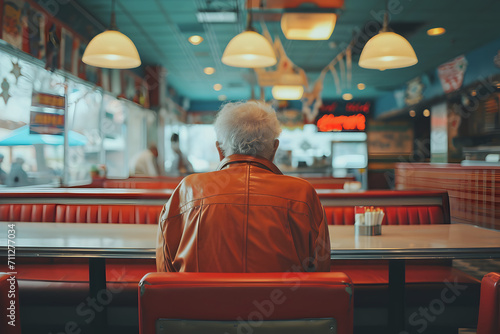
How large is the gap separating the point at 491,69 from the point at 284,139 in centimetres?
798

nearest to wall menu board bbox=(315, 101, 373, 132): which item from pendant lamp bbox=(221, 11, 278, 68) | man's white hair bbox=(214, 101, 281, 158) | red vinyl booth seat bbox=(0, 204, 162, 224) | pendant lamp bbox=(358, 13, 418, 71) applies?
pendant lamp bbox=(358, 13, 418, 71)

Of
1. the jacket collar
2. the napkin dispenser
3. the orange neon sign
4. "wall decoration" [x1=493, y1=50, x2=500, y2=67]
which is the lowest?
the napkin dispenser

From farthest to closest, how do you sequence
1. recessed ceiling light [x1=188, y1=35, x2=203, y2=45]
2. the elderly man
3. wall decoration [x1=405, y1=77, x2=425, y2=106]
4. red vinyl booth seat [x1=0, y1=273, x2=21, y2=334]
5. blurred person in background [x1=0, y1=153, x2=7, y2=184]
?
1. wall decoration [x1=405, y1=77, x2=425, y2=106]
2. recessed ceiling light [x1=188, y1=35, x2=203, y2=45]
3. blurred person in background [x1=0, y1=153, x2=7, y2=184]
4. the elderly man
5. red vinyl booth seat [x1=0, y1=273, x2=21, y2=334]

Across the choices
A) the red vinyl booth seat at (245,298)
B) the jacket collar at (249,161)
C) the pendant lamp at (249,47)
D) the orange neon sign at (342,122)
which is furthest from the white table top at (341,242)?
the orange neon sign at (342,122)

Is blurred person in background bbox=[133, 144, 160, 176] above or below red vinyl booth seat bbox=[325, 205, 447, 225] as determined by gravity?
above

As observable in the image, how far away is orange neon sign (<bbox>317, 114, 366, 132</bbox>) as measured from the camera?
46.0ft

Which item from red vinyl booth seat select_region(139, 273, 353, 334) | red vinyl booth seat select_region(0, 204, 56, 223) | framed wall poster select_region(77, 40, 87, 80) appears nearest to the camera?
red vinyl booth seat select_region(139, 273, 353, 334)

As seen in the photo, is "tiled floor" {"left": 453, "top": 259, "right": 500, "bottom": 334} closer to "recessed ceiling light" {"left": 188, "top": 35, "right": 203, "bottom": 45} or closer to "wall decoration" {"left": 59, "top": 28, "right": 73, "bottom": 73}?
"recessed ceiling light" {"left": 188, "top": 35, "right": 203, "bottom": 45}

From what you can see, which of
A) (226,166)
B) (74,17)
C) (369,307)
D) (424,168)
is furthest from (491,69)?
(226,166)

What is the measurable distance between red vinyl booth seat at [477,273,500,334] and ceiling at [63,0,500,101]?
395 cm

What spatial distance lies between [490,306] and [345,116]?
13.5 metres

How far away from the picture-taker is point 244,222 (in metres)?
1.27

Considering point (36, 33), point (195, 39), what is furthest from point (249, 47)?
point (195, 39)

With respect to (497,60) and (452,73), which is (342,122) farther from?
(497,60)
